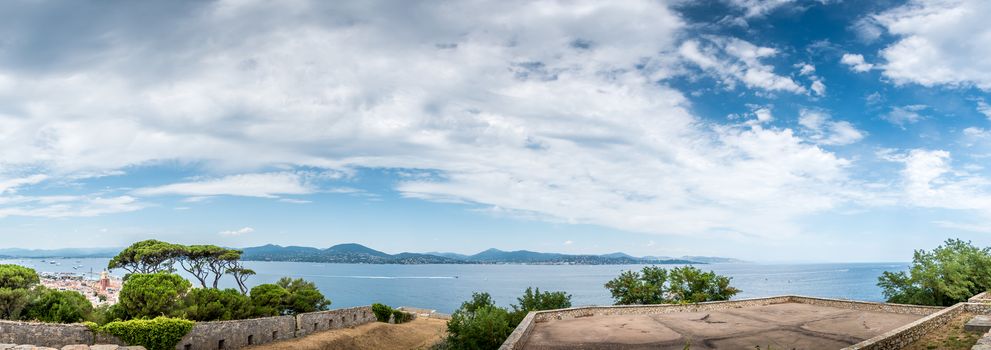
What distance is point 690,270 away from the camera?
1415 inches

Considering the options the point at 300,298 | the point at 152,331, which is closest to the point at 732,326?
the point at 152,331

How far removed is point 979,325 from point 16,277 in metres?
41.0

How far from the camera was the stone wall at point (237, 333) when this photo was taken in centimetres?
2555

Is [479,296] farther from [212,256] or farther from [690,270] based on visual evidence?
[212,256]

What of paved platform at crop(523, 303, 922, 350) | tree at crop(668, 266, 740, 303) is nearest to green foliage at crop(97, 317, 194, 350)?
paved platform at crop(523, 303, 922, 350)

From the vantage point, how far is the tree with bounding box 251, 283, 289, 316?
39.0 meters

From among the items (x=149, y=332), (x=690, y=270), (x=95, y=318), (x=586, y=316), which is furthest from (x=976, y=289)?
(x=95, y=318)

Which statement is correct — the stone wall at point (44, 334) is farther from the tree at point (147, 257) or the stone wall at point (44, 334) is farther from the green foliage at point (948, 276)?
the green foliage at point (948, 276)

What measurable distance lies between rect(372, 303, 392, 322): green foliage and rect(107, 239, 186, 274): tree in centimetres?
1639

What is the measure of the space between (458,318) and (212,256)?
34.9 meters

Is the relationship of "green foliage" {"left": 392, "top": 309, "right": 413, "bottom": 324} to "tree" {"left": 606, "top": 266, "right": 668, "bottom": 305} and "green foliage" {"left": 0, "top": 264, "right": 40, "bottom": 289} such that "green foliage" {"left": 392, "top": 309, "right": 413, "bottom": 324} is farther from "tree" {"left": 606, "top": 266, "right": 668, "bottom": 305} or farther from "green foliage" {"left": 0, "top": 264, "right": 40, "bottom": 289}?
"green foliage" {"left": 0, "top": 264, "right": 40, "bottom": 289}

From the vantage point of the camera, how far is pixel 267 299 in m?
40.6

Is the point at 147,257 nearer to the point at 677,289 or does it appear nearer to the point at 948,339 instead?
the point at 677,289

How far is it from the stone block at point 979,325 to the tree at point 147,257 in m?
48.1
